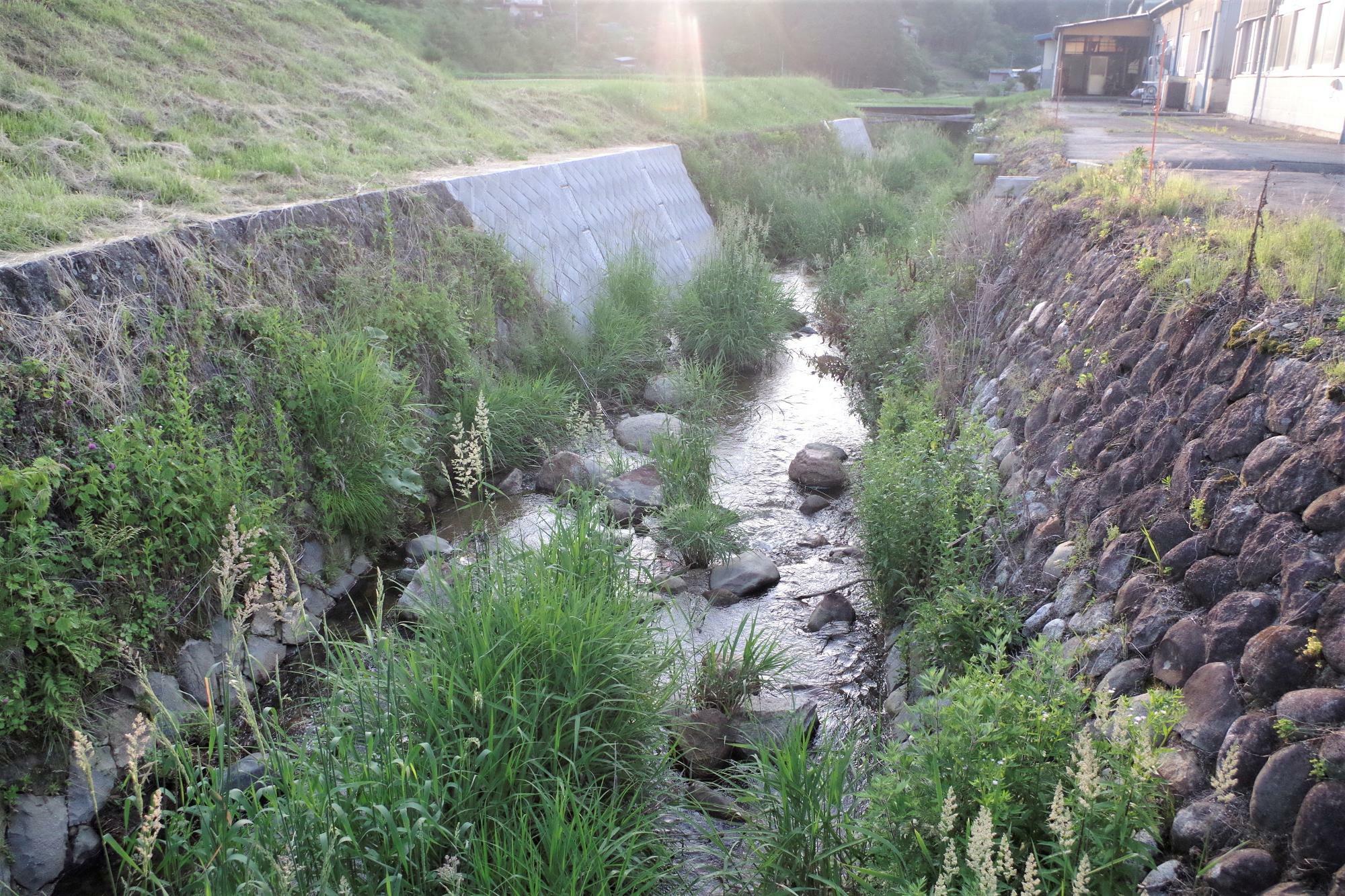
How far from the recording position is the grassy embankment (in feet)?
22.8

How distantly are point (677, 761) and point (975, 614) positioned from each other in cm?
156

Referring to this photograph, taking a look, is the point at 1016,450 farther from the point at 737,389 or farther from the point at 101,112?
the point at 101,112

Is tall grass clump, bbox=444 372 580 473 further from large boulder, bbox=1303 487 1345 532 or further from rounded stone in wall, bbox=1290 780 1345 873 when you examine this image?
rounded stone in wall, bbox=1290 780 1345 873

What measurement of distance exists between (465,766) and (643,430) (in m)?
5.34

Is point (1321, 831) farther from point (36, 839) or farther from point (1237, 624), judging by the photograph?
point (36, 839)

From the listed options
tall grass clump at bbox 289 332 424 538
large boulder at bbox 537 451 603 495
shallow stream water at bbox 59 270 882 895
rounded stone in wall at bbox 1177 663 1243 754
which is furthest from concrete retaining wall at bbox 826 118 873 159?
rounded stone in wall at bbox 1177 663 1243 754

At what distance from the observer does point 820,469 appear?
7.59 meters

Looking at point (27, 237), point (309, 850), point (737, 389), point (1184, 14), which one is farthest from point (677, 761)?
point (1184, 14)

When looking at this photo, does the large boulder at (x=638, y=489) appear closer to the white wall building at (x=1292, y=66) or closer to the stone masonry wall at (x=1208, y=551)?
the stone masonry wall at (x=1208, y=551)

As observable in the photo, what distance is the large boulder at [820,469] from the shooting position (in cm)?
755

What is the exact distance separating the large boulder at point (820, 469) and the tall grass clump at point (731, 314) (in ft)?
8.90

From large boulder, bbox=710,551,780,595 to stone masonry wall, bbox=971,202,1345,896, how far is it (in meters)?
1.67

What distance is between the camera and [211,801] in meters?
2.84

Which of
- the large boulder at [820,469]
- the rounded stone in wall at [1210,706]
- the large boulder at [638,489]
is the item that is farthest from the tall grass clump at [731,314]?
the rounded stone in wall at [1210,706]
